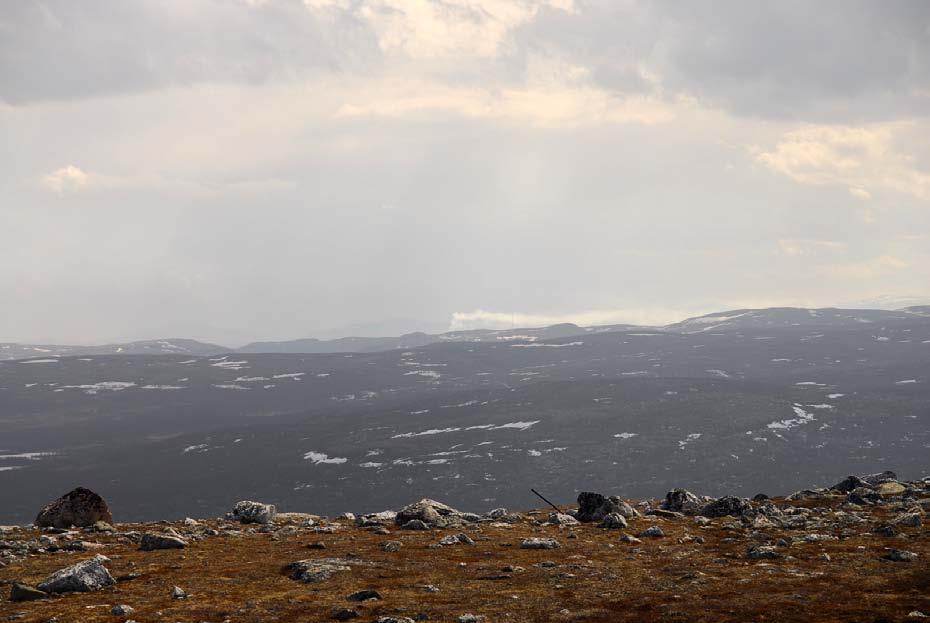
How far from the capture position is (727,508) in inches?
1834

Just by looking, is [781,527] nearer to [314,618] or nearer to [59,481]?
[314,618]

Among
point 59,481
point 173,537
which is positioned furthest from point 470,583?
point 59,481

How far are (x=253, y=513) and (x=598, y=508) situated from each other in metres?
24.3

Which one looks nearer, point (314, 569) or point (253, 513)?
point (314, 569)

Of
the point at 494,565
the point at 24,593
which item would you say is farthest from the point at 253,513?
the point at 24,593

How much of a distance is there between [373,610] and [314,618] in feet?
6.41

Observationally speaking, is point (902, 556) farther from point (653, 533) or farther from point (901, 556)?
point (653, 533)

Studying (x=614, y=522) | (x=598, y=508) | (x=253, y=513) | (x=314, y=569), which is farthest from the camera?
(x=253, y=513)

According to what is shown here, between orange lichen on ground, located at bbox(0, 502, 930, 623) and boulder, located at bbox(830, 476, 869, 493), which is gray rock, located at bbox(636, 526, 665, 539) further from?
boulder, located at bbox(830, 476, 869, 493)

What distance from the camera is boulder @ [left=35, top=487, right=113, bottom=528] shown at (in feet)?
144

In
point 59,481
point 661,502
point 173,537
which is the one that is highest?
point 173,537

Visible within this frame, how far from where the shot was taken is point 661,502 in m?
55.7

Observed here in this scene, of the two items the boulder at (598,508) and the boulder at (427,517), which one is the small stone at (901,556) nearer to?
the boulder at (598,508)

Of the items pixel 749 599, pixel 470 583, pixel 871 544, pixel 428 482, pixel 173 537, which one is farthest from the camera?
pixel 428 482
